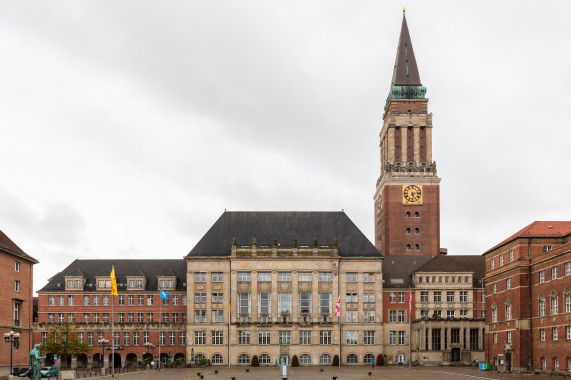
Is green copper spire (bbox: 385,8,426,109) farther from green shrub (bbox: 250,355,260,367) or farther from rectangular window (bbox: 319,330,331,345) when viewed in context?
green shrub (bbox: 250,355,260,367)

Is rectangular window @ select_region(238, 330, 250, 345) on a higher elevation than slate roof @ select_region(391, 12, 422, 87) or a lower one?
lower

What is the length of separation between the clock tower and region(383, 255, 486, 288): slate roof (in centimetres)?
1209

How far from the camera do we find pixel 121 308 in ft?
400

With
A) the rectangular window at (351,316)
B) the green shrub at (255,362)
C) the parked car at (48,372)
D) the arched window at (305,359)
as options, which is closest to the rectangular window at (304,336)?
the arched window at (305,359)

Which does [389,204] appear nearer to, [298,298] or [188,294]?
[298,298]

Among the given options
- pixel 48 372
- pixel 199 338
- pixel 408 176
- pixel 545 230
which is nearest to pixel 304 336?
pixel 199 338

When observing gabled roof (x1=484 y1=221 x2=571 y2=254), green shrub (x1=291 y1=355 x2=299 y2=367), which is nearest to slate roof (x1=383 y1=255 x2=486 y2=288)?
green shrub (x1=291 y1=355 x2=299 y2=367)

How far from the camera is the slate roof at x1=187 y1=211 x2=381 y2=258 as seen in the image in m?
117

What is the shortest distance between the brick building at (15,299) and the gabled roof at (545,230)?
54403 mm

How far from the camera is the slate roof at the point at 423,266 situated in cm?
11838

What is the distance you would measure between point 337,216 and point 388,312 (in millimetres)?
17541

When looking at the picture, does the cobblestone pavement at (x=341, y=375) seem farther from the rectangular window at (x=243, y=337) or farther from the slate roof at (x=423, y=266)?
the slate roof at (x=423, y=266)

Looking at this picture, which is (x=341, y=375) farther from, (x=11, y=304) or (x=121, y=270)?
(x=121, y=270)

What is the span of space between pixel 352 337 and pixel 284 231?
65.1ft
